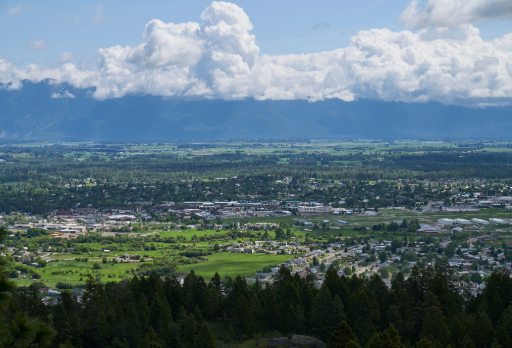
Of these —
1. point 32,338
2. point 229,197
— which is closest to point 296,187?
point 229,197

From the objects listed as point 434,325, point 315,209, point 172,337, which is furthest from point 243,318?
point 315,209

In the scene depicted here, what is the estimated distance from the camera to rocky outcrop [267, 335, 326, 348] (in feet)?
96.3

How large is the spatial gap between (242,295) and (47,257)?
3425cm

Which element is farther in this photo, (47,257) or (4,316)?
(47,257)

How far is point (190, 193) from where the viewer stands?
11275 centimetres

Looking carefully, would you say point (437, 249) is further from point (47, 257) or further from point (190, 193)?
point (190, 193)

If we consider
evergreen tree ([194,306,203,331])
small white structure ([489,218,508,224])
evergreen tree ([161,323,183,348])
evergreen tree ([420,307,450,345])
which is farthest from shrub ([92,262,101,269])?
small white structure ([489,218,508,224])

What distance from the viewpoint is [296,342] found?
29641mm

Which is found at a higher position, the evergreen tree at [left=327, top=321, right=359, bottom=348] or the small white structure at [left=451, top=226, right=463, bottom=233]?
the evergreen tree at [left=327, top=321, right=359, bottom=348]

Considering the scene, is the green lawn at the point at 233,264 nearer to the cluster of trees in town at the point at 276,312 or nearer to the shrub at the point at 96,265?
the shrub at the point at 96,265

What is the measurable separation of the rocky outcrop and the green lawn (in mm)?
20256

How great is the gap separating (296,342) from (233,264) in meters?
26.4

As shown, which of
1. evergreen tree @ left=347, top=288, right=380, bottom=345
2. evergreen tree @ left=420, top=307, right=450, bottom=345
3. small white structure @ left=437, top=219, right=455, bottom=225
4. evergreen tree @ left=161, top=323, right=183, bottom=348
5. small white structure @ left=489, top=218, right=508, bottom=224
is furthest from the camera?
small white structure @ left=489, top=218, right=508, bottom=224

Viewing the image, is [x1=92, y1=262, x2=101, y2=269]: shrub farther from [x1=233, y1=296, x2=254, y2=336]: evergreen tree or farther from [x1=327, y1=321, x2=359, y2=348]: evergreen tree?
[x1=327, y1=321, x2=359, y2=348]: evergreen tree
